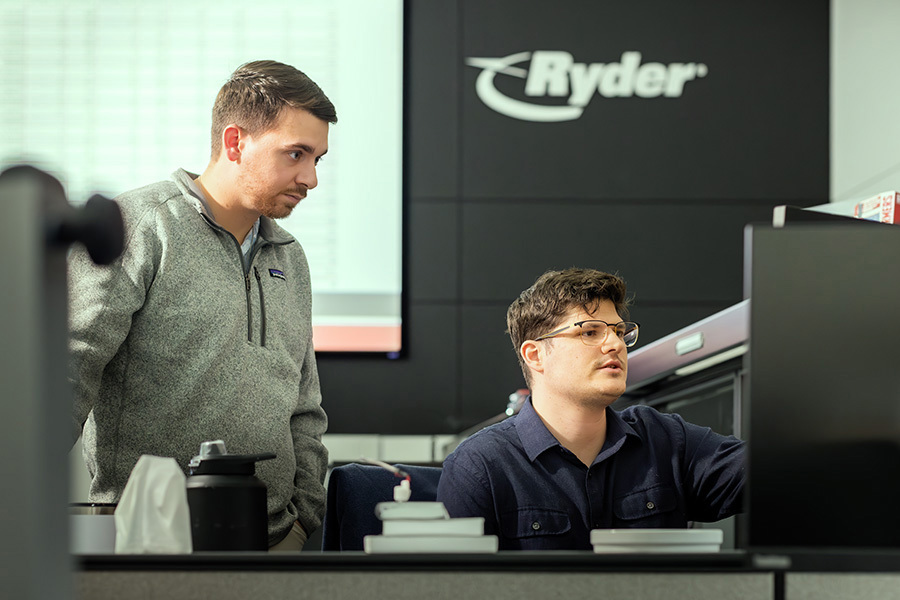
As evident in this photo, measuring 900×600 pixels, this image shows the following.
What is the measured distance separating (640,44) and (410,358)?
5.85 ft

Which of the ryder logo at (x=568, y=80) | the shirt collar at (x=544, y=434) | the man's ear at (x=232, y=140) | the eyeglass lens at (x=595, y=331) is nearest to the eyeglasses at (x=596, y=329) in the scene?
the eyeglass lens at (x=595, y=331)

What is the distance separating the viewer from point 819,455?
83 centimetres

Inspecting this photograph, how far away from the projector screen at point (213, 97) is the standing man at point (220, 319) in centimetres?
227

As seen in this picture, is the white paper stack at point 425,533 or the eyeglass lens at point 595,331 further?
the eyeglass lens at point 595,331

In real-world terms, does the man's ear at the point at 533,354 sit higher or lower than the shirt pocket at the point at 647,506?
higher

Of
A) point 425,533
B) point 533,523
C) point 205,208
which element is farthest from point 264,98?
point 425,533

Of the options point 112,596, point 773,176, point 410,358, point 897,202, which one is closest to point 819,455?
point 112,596

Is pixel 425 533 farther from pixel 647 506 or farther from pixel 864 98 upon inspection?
pixel 864 98

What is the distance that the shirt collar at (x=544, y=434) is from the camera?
184cm

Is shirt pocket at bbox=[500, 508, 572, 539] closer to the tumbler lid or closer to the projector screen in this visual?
the tumbler lid

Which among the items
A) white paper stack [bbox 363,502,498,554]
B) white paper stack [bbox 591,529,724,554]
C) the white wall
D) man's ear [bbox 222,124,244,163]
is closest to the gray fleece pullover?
man's ear [bbox 222,124,244,163]

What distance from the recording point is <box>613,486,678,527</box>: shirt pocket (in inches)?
70.4

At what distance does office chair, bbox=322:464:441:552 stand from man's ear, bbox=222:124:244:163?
0.67m

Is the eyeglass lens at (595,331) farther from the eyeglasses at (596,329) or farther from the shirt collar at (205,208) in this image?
the shirt collar at (205,208)
